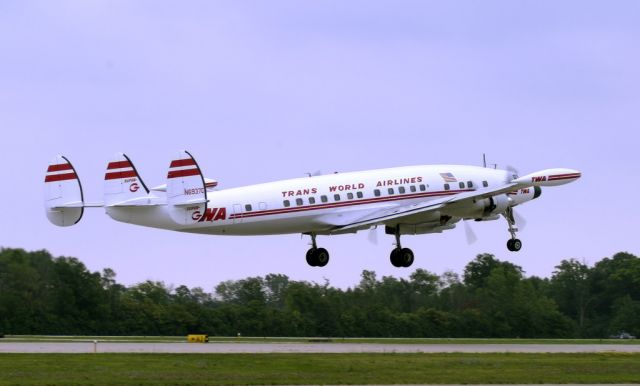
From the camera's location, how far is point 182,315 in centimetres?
7569

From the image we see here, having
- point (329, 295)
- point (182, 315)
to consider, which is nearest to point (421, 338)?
point (329, 295)

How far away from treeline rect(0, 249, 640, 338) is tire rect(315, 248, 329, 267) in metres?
20.6

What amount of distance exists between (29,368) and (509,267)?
5450 centimetres

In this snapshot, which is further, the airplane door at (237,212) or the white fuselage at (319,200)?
the airplane door at (237,212)

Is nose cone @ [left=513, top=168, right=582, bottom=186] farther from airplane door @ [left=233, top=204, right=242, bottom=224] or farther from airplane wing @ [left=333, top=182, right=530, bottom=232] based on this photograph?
airplane door @ [left=233, top=204, right=242, bottom=224]

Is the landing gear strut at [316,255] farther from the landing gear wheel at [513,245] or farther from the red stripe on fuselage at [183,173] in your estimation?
the landing gear wheel at [513,245]

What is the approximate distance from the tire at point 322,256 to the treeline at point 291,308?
20561 mm

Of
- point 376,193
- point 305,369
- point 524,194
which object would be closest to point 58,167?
point 305,369

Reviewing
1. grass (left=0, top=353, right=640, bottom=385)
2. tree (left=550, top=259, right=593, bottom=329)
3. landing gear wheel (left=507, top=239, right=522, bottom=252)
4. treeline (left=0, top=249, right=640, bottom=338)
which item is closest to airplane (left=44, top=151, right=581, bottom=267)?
landing gear wheel (left=507, top=239, right=522, bottom=252)

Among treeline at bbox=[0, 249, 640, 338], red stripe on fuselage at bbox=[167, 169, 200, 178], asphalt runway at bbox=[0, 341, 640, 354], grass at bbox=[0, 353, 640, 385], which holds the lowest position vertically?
grass at bbox=[0, 353, 640, 385]

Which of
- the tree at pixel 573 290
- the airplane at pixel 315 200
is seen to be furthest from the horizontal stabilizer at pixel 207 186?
the tree at pixel 573 290

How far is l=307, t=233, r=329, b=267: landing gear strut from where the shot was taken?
183 ft

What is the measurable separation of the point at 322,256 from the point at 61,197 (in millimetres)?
12329

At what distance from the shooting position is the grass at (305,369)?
40.4 meters
